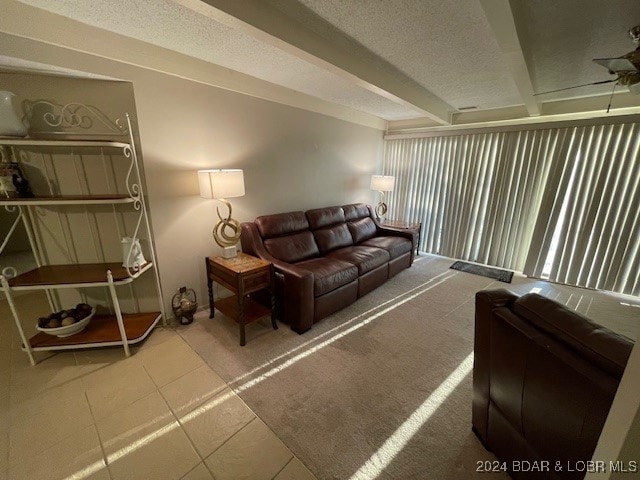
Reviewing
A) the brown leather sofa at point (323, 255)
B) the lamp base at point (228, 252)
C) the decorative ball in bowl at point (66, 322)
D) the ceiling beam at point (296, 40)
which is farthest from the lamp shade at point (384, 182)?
the decorative ball in bowl at point (66, 322)

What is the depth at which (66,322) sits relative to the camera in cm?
197

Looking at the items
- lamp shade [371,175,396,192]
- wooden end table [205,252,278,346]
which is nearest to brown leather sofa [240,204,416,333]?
wooden end table [205,252,278,346]

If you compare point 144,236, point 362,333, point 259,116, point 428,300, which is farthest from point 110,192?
point 428,300

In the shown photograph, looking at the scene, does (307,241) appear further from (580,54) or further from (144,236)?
(580,54)

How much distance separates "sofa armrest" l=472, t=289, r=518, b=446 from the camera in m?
1.21

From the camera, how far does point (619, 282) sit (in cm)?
307

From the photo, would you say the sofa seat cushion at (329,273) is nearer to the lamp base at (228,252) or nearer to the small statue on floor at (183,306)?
the lamp base at (228,252)

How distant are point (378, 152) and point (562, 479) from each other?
15.3 feet

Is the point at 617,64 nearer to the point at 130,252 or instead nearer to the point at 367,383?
the point at 367,383

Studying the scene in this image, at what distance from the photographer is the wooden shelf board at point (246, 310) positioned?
229 cm

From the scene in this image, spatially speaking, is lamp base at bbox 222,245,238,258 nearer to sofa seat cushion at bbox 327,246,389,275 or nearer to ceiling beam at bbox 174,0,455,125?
sofa seat cushion at bbox 327,246,389,275

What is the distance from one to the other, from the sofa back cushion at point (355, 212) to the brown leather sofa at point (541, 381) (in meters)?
2.73

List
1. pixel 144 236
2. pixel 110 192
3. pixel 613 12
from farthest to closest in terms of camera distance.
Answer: pixel 144 236, pixel 110 192, pixel 613 12

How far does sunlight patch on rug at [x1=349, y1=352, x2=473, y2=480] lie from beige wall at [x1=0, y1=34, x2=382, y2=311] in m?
2.18
